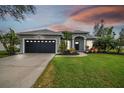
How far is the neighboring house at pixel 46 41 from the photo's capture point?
17.0 m

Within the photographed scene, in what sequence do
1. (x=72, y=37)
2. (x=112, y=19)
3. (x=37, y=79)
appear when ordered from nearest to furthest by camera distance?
(x=37, y=79) → (x=112, y=19) → (x=72, y=37)

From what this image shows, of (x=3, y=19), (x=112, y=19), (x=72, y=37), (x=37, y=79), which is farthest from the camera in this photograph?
(x=72, y=37)

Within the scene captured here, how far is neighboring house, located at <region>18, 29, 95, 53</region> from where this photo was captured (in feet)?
55.9

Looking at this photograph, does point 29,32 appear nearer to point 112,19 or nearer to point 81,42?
point 81,42

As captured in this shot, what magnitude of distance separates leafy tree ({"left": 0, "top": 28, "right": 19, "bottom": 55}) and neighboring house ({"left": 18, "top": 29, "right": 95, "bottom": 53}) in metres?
0.50

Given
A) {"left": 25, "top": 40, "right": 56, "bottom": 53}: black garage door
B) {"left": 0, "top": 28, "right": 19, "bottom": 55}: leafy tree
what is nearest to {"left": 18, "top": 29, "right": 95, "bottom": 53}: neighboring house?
{"left": 25, "top": 40, "right": 56, "bottom": 53}: black garage door

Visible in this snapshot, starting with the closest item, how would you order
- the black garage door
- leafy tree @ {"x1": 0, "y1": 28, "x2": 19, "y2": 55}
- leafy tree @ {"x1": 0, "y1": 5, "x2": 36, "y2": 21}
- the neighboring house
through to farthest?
1. leafy tree @ {"x1": 0, "y1": 5, "x2": 36, "y2": 21}
2. leafy tree @ {"x1": 0, "y1": 28, "x2": 19, "y2": 55}
3. the neighboring house
4. the black garage door

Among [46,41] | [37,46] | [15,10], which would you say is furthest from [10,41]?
[15,10]

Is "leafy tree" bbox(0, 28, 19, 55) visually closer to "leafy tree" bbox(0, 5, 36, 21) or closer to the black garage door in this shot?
the black garage door

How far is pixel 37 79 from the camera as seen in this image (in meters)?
7.09

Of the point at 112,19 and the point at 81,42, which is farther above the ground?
the point at 112,19
